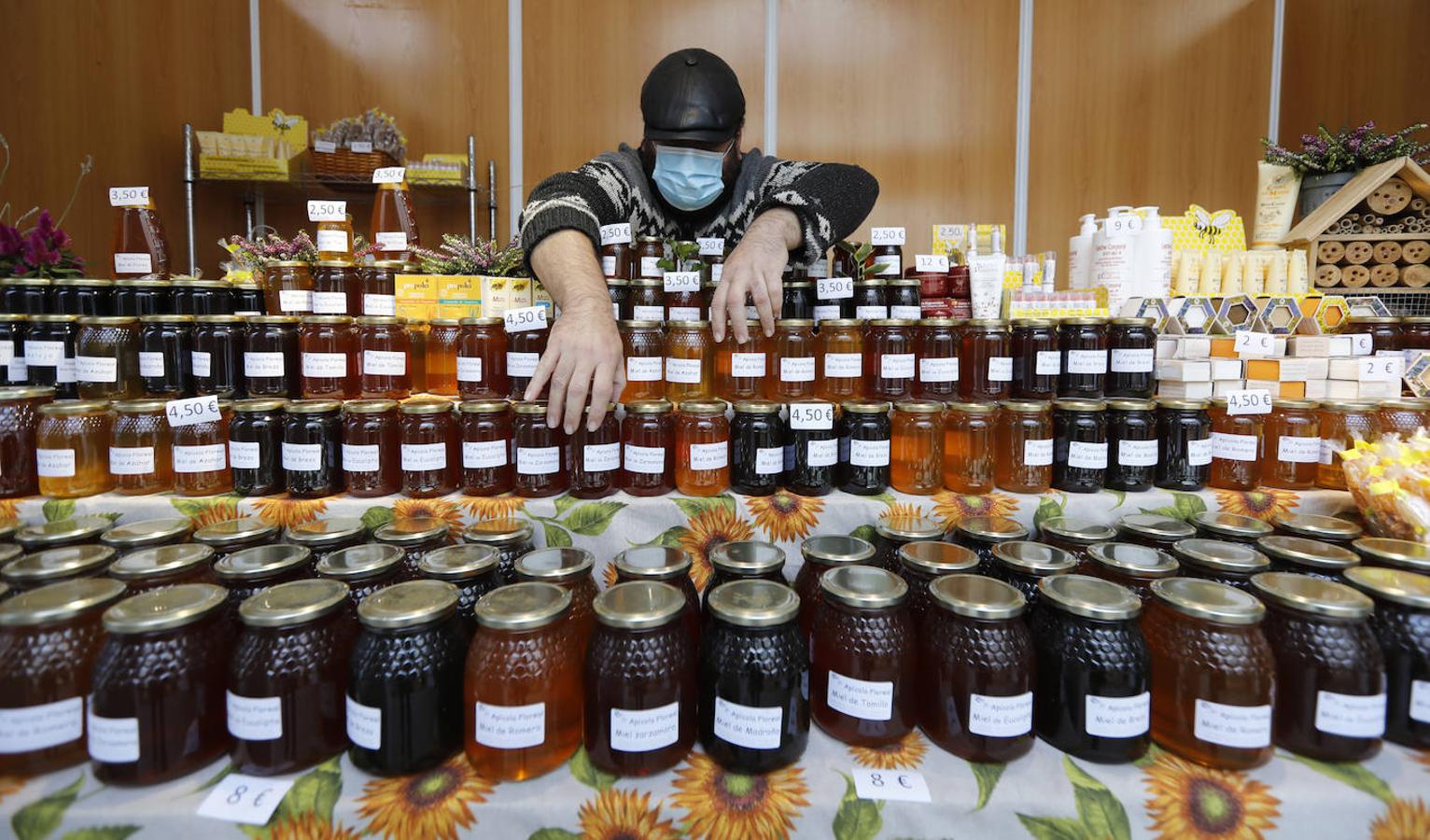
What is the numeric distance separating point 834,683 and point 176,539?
42.9 inches

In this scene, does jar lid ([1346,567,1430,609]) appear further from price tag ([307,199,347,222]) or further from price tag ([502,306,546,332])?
price tag ([307,199,347,222])

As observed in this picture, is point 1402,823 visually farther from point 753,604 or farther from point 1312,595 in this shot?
point 753,604

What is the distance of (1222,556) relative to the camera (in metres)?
1.06

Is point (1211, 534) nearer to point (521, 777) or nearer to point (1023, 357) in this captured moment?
point (1023, 357)

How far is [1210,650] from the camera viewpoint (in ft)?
2.88

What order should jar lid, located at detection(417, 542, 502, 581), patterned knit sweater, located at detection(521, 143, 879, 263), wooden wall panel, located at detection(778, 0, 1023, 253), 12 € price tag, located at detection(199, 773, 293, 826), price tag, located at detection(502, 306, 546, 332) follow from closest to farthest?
12 € price tag, located at detection(199, 773, 293, 826), jar lid, located at detection(417, 542, 502, 581), price tag, located at detection(502, 306, 546, 332), patterned knit sweater, located at detection(521, 143, 879, 263), wooden wall panel, located at detection(778, 0, 1023, 253)

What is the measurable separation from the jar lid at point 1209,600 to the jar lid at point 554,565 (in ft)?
2.60

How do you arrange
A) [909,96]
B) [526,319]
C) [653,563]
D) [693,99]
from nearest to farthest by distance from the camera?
1. [653,563]
2. [526,319]
3. [693,99]
4. [909,96]

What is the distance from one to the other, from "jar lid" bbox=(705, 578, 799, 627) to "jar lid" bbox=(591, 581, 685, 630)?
5 cm

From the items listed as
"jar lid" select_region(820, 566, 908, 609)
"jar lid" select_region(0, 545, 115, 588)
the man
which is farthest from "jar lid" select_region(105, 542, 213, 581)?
"jar lid" select_region(820, 566, 908, 609)

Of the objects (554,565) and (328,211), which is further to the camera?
(328,211)

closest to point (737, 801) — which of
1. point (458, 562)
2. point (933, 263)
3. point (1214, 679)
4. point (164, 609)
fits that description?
point (458, 562)

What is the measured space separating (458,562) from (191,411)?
71cm

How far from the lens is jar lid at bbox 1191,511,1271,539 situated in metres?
1.19
